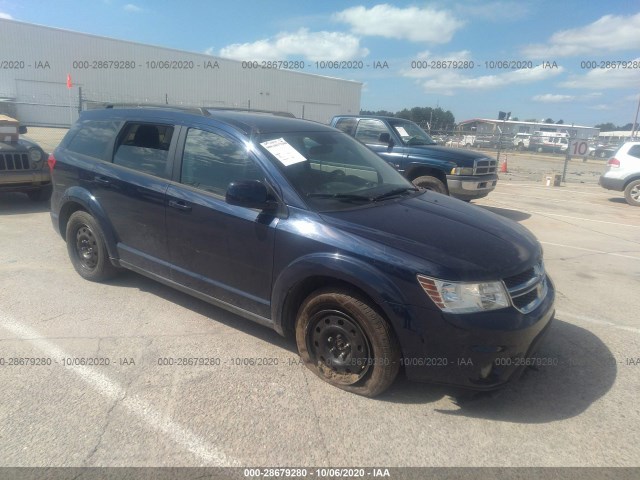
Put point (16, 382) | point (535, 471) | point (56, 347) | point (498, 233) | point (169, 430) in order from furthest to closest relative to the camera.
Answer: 1. point (56, 347)
2. point (498, 233)
3. point (16, 382)
4. point (169, 430)
5. point (535, 471)

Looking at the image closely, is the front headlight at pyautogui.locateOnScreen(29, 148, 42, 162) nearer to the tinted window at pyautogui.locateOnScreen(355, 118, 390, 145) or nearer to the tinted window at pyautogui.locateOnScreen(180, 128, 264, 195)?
the tinted window at pyautogui.locateOnScreen(180, 128, 264, 195)

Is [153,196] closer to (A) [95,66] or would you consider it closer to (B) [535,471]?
(B) [535,471]

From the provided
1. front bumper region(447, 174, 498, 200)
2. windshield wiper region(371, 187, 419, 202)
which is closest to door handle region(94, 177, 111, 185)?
windshield wiper region(371, 187, 419, 202)

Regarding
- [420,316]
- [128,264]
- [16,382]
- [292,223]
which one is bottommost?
[16,382]

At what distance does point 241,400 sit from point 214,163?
5.91ft

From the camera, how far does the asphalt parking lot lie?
2.49 meters

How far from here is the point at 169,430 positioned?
2.62 metres

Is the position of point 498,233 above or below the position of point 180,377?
above

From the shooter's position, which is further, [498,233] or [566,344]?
[566,344]

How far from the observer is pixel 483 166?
342 inches

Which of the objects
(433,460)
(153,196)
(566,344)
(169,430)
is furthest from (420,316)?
(153,196)

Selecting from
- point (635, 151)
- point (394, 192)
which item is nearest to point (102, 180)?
point (394, 192)

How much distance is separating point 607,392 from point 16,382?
4062 millimetres

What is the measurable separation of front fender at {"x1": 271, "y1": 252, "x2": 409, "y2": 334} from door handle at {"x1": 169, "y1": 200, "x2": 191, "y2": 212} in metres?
1.01
